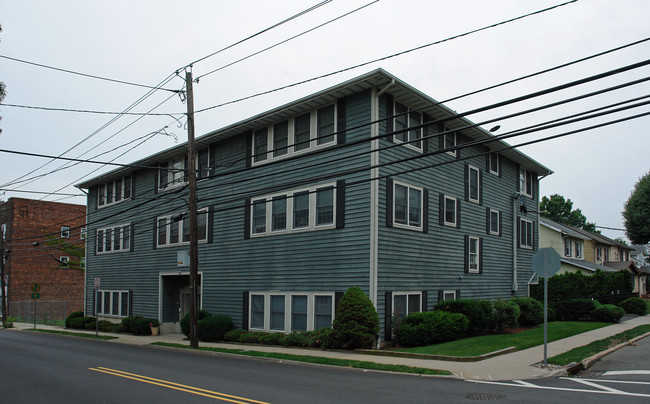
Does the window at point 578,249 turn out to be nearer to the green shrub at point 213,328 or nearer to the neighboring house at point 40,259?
the green shrub at point 213,328

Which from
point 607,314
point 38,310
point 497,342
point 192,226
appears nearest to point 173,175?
point 192,226

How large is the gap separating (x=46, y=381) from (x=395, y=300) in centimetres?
1130

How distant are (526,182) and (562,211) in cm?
6528

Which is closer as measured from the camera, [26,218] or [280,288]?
[280,288]

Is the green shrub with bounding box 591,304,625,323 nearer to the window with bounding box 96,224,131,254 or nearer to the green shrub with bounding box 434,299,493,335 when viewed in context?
the green shrub with bounding box 434,299,493,335

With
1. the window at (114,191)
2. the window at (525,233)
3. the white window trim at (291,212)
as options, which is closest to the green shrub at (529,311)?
the window at (525,233)

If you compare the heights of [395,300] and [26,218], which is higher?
[26,218]

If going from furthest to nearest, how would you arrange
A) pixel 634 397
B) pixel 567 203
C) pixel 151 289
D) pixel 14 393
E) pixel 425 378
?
1. pixel 567 203
2. pixel 151 289
3. pixel 425 378
4. pixel 14 393
5. pixel 634 397

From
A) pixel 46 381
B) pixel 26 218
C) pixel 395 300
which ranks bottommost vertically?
pixel 46 381

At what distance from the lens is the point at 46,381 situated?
12.9 meters

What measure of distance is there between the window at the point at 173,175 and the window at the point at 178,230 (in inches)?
65.7

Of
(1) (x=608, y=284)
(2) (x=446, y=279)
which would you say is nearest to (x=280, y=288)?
Result: (2) (x=446, y=279)

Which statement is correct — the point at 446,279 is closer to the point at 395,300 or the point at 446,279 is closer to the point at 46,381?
the point at 395,300

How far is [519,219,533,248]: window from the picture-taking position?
29.8m
